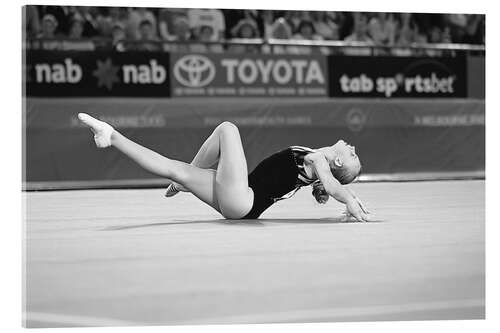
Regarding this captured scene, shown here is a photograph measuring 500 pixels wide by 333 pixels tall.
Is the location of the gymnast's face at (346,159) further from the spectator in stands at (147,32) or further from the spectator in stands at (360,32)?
the spectator in stands at (147,32)

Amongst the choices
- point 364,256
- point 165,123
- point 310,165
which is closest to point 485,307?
point 364,256

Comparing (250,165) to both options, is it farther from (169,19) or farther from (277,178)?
A: (169,19)

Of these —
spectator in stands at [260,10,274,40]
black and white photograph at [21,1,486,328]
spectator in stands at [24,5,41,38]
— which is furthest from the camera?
spectator in stands at [260,10,274,40]

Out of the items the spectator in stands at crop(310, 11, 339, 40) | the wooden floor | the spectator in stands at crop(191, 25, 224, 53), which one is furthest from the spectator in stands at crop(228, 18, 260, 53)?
the wooden floor

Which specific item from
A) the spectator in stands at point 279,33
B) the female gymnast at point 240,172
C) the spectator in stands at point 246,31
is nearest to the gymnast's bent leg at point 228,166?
the female gymnast at point 240,172

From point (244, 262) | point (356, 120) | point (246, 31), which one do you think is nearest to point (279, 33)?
point (246, 31)

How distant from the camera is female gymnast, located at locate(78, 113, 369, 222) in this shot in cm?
488

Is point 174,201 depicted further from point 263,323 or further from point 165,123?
point 263,323

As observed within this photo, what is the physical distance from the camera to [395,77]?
5598 millimetres

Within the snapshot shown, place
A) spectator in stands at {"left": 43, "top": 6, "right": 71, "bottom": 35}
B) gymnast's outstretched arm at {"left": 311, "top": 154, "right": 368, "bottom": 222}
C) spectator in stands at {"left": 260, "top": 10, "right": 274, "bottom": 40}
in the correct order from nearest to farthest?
spectator in stands at {"left": 43, "top": 6, "right": 71, "bottom": 35}, gymnast's outstretched arm at {"left": 311, "top": 154, "right": 368, "bottom": 222}, spectator in stands at {"left": 260, "top": 10, "right": 274, "bottom": 40}

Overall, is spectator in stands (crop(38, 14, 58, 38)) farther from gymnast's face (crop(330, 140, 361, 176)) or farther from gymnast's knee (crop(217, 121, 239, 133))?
gymnast's face (crop(330, 140, 361, 176))

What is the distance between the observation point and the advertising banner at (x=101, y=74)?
4.98 meters

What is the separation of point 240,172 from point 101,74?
1.10m

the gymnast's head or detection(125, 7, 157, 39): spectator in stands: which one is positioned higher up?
detection(125, 7, 157, 39): spectator in stands
